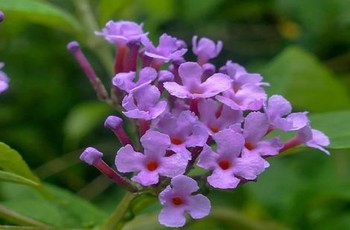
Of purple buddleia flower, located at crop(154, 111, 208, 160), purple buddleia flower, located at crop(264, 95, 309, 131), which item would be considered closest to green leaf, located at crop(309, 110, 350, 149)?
purple buddleia flower, located at crop(264, 95, 309, 131)

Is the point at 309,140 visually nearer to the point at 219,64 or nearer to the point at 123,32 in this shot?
the point at 123,32

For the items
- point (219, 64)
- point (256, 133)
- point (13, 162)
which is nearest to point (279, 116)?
point (256, 133)

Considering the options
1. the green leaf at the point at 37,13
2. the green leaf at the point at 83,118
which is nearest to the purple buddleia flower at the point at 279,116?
the green leaf at the point at 37,13

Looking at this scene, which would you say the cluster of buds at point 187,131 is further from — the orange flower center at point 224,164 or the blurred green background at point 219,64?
the blurred green background at point 219,64

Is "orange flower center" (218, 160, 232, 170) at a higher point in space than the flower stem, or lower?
higher

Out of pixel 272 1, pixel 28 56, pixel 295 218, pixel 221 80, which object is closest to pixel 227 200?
pixel 295 218

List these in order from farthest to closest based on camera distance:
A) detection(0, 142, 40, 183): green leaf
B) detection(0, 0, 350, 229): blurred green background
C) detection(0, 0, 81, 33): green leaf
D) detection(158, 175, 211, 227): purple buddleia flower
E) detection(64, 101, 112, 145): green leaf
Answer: detection(64, 101, 112, 145): green leaf → detection(0, 0, 350, 229): blurred green background → detection(0, 0, 81, 33): green leaf → detection(0, 142, 40, 183): green leaf → detection(158, 175, 211, 227): purple buddleia flower

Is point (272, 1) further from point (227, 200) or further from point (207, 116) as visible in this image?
point (207, 116)

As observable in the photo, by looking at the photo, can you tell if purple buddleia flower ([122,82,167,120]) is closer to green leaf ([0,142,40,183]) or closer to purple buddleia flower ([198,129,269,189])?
purple buddleia flower ([198,129,269,189])
